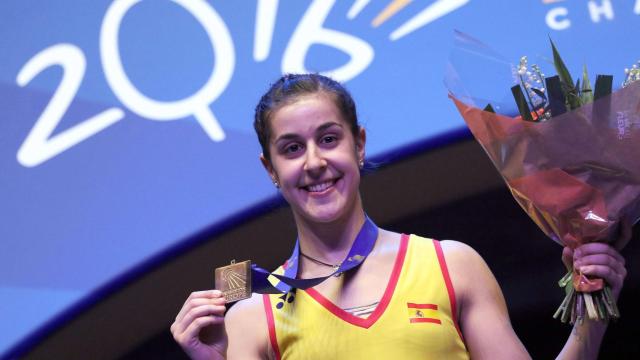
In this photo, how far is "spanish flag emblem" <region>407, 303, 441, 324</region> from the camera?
6.37 feet

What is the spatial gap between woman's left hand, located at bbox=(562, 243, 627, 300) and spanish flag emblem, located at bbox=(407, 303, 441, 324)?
1.07 ft

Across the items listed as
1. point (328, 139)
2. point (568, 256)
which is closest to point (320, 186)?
point (328, 139)

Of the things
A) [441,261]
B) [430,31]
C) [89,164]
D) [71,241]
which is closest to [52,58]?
[89,164]

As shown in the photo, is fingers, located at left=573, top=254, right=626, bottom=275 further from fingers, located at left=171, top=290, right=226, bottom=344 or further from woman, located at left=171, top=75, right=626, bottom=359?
fingers, located at left=171, top=290, right=226, bottom=344

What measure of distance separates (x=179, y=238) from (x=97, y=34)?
2.55ft

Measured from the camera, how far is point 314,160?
2.03 m

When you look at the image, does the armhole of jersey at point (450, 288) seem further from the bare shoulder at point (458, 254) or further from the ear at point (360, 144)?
the ear at point (360, 144)

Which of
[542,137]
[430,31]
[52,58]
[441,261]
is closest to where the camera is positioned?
[542,137]

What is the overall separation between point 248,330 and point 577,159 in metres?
0.84

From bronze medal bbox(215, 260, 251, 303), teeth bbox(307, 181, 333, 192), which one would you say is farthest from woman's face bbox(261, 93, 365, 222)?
bronze medal bbox(215, 260, 251, 303)

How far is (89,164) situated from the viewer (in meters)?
2.89

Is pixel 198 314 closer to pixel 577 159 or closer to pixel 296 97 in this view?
pixel 296 97

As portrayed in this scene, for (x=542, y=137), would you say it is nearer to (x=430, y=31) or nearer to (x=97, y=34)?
(x=430, y=31)

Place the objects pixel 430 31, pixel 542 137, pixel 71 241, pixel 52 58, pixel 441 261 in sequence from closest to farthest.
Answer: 1. pixel 542 137
2. pixel 441 261
3. pixel 430 31
4. pixel 71 241
5. pixel 52 58
